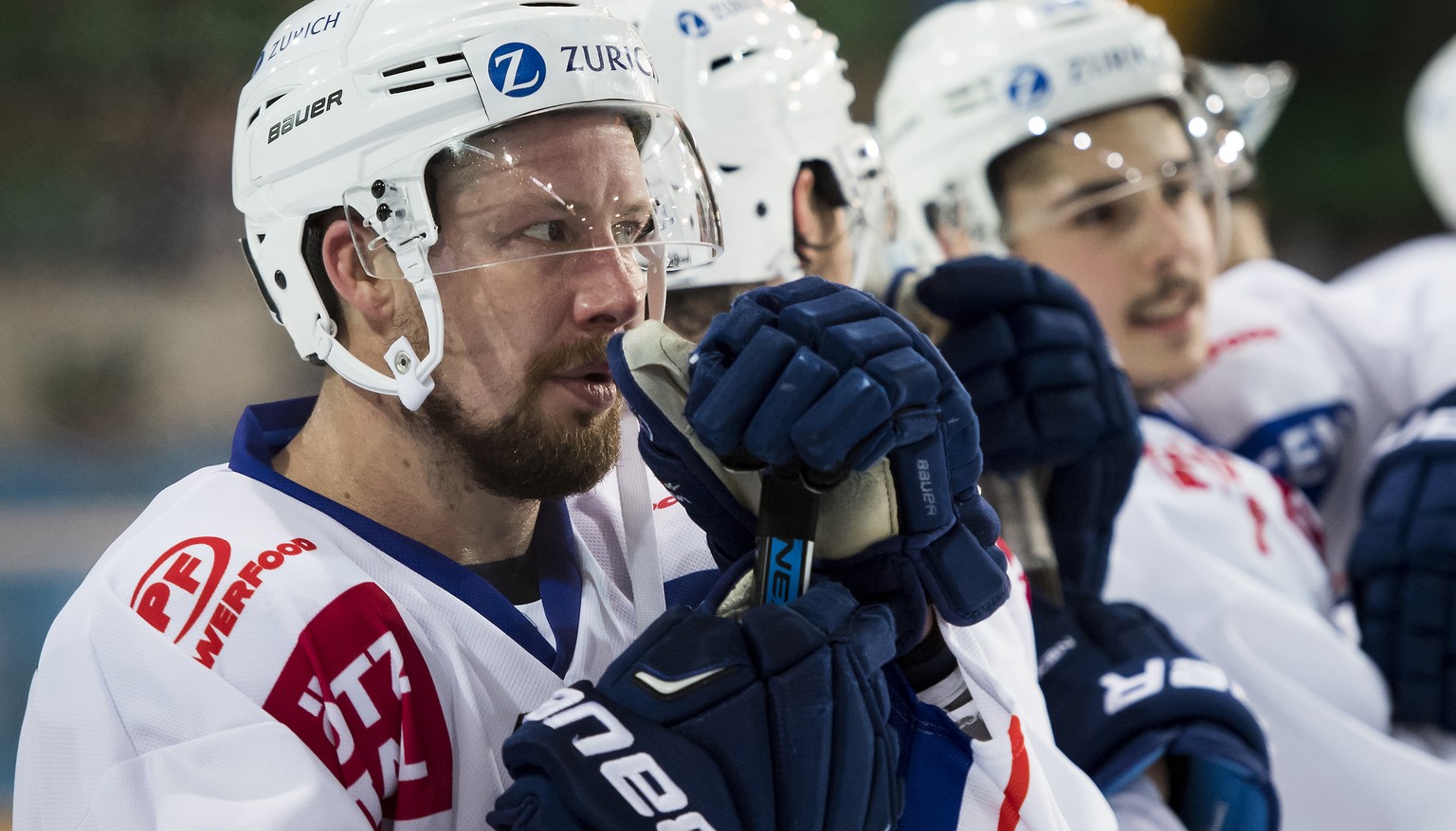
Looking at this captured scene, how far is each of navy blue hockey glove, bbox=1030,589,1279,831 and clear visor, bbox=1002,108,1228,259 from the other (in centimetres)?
73

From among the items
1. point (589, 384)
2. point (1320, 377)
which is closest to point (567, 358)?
point (589, 384)

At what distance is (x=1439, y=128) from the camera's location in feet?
10.4

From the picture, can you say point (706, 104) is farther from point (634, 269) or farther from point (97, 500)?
point (97, 500)

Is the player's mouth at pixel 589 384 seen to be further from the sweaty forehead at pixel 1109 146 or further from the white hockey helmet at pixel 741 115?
the sweaty forehead at pixel 1109 146

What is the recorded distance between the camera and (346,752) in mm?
1135

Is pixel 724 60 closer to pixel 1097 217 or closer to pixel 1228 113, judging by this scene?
pixel 1097 217

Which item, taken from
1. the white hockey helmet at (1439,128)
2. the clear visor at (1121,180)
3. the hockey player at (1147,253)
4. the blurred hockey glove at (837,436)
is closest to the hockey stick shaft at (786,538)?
the blurred hockey glove at (837,436)

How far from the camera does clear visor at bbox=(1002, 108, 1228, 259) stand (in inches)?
86.8

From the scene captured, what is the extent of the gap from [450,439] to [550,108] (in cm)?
29

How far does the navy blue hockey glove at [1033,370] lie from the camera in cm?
175

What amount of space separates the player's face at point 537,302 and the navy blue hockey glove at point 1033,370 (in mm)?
576

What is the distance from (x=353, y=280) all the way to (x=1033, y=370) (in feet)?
2.71

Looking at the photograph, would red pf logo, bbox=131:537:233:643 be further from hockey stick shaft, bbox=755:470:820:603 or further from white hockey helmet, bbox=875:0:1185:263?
white hockey helmet, bbox=875:0:1185:263

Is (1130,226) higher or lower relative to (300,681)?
lower
